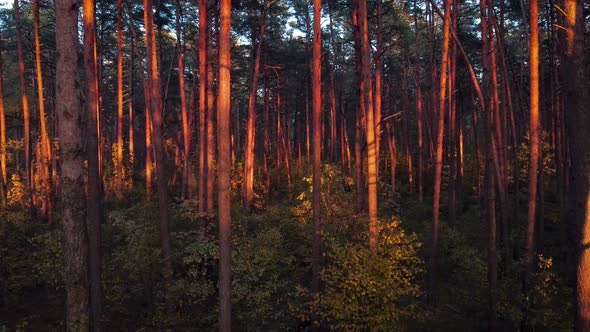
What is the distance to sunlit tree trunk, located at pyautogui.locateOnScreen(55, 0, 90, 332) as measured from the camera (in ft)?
22.5

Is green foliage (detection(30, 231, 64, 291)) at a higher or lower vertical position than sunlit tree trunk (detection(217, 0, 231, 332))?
lower

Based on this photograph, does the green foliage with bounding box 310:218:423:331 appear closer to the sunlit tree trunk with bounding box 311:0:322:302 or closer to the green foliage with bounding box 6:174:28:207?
the sunlit tree trunk with bounding box 311:0:322:302

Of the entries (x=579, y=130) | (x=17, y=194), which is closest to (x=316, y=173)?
(x=579, y=130)

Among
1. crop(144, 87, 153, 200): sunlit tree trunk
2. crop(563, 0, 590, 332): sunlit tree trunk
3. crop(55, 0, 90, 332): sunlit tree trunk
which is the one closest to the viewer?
crop(55, 0, 90, 332): sunlit tree trunk

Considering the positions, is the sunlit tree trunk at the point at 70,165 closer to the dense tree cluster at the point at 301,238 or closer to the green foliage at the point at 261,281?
the dense tree cluster at the point at 301,238

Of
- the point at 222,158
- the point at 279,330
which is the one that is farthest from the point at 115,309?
the point at 222,158

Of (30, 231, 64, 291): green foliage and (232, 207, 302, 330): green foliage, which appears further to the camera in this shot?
(30, 231, 64, 291): green foliage

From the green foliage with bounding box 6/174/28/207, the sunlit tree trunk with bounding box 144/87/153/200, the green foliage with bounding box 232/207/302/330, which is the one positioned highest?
the sunlit tree trunk with bounding box 144/87/153/200

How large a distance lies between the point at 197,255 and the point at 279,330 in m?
3.52

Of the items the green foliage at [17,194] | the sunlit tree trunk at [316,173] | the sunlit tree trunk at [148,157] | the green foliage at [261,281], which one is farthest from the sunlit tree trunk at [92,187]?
the green foliage at [17,194]

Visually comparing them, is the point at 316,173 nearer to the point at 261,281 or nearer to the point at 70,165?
the point at 261,281

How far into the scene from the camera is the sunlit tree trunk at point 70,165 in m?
6.86

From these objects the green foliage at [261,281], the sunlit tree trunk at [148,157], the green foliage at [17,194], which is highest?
the sunlit tree trunk at [148,157]

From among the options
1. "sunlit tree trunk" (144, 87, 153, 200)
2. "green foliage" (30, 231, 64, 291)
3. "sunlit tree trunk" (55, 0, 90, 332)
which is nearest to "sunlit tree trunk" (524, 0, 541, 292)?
"sunlit tree trunk" (55, 0, 90, 332)
